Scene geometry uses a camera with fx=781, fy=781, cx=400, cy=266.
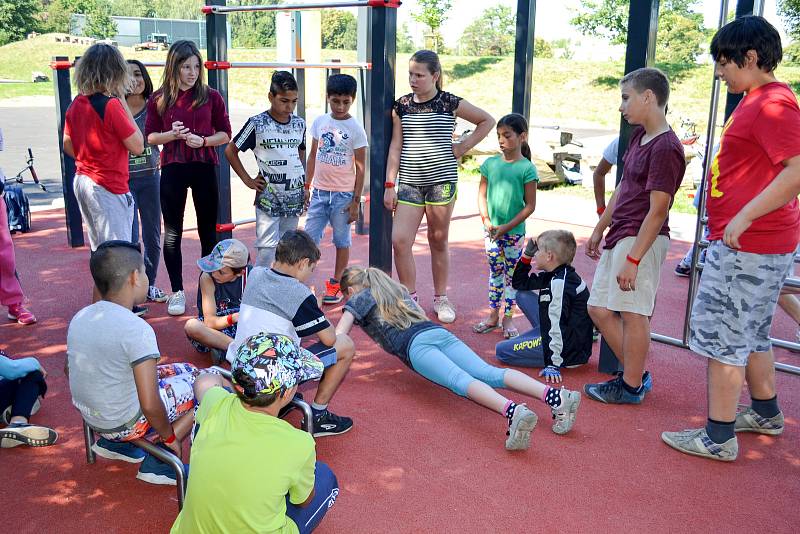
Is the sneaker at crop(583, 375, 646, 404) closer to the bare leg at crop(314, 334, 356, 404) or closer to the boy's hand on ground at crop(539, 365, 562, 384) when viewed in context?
the boy's hand on ground at crop(539, 365, 562, 384)

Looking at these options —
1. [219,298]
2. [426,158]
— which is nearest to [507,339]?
[426,158]

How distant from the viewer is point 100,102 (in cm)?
458

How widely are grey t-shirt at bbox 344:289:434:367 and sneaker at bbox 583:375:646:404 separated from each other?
37.6 inches

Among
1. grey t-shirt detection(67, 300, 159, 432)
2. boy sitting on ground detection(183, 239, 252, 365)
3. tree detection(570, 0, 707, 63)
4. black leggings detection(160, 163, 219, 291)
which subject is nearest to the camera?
grey t-shirt detection(67, 300, 159, 432)

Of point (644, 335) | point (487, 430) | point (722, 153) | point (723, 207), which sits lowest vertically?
point (487, 430)

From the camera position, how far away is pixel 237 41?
2228 inches

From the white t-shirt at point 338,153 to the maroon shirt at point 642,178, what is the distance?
2.28 metres

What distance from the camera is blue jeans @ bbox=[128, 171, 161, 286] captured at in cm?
581

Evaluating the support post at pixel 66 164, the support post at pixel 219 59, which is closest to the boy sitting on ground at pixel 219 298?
the support post at pixel 219 59

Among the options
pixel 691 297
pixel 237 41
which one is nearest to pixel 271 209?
pixel 691 297

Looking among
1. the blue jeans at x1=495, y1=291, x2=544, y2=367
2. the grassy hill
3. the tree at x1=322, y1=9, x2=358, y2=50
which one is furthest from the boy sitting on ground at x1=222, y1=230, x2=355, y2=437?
the tree at x1=322, y1=9, x2=358, y2=50

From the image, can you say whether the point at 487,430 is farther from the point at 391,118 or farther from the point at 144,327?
the point at 391,118

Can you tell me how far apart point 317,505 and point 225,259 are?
2129mm

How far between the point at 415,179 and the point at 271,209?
1.06 meters
